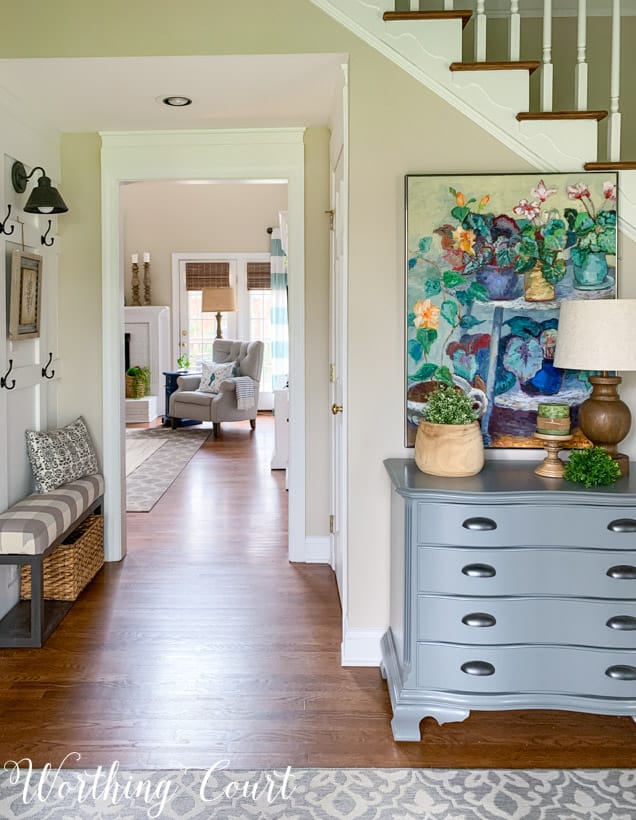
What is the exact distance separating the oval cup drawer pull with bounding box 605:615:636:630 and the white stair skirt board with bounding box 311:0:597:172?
5.37ft

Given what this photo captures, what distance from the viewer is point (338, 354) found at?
3645 millimetres

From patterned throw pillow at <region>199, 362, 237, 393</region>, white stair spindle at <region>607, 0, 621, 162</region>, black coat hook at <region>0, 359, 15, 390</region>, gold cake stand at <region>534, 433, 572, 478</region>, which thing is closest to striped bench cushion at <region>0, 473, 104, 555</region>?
black coat hook at <region>0, 359, 15, 390</region>

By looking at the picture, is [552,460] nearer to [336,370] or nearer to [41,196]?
[336,370]

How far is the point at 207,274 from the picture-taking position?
10.3m

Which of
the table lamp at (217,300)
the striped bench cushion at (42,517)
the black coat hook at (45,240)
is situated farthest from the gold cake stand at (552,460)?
the table lamp at (217,300)

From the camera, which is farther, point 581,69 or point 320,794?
point 581,69

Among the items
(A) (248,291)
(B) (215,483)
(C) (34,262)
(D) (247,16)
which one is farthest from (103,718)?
(A) (248,291)

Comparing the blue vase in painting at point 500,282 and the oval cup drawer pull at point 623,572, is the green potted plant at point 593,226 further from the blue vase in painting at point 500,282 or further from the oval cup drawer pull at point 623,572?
the oval cup drawer pull at point 623,572

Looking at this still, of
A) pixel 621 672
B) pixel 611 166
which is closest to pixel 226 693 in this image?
pixel 621 672

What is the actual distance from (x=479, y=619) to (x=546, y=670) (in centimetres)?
28

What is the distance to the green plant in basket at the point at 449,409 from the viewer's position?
257cm

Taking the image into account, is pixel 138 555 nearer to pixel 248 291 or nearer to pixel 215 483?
pixel 215 483

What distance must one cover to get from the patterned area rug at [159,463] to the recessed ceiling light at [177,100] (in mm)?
2947

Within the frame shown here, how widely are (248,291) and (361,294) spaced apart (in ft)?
25.2
